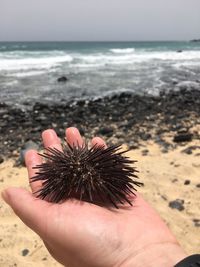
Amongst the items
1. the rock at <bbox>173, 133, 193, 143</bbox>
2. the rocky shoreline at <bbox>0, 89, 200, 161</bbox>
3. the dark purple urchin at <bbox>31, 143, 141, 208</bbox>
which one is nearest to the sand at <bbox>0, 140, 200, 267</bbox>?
the rock at <bbox>173, 133, 193, 143</bbox>

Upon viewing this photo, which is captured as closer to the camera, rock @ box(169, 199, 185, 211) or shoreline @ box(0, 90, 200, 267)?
shoreline @ box(0, 90, 200, 267)

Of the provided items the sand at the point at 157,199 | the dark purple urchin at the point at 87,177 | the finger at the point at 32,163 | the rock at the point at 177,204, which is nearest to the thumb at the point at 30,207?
the dark purple urchin at the point at 87,177

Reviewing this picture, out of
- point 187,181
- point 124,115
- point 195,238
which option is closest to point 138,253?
point 195,238

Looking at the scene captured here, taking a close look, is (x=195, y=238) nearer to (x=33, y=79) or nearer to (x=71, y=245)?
(x=71, y=245)

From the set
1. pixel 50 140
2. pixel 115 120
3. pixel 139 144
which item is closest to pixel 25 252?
pixel 50 140

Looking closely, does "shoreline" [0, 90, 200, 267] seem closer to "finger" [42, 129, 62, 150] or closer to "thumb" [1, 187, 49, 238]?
"finger" [42, 129, 62, 150]
